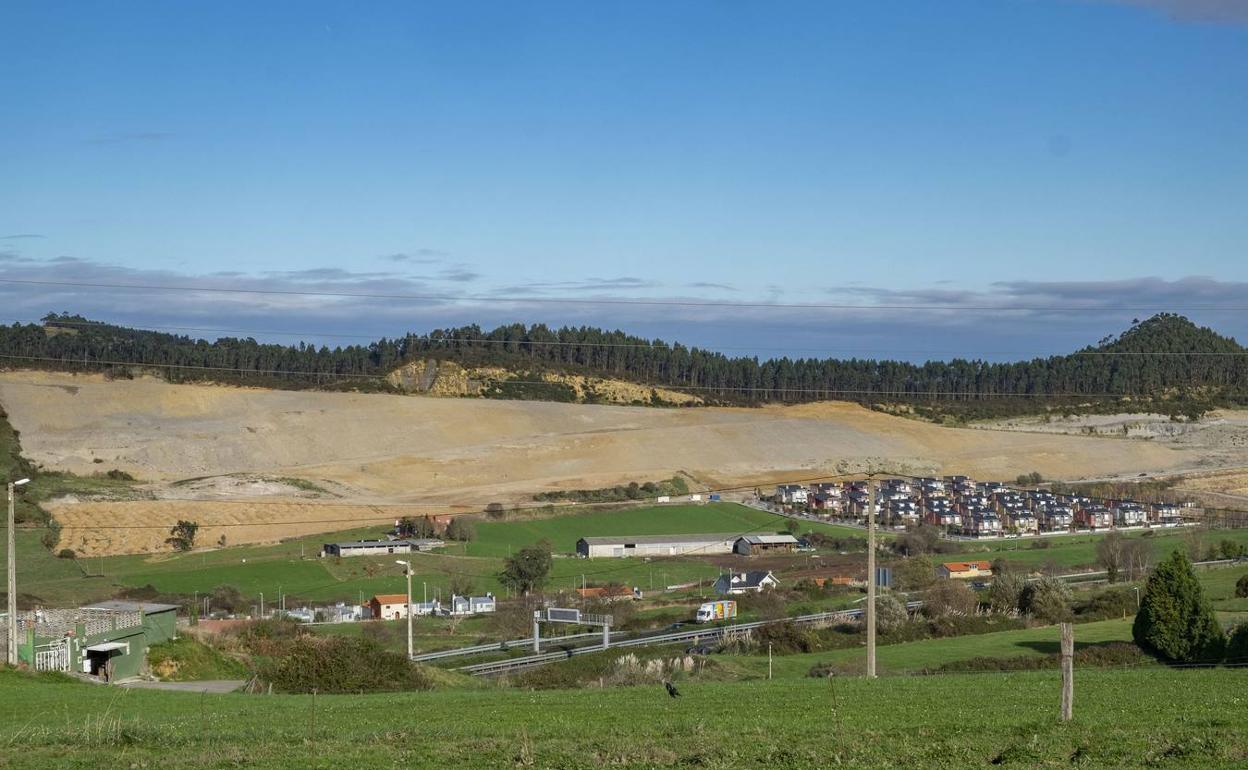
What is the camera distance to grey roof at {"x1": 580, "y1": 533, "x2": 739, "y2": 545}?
7006 cm

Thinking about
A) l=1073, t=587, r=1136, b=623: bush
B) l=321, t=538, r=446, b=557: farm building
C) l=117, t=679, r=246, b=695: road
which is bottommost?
l=321, t=538, r=446, b=557: farm building

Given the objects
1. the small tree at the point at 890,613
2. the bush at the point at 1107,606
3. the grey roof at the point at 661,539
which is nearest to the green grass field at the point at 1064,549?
the grey roof at the point at 661,539

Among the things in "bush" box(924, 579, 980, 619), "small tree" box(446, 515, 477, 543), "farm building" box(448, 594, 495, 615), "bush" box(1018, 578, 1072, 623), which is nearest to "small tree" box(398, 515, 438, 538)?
"small tree" box(446, 515, 477, 543)

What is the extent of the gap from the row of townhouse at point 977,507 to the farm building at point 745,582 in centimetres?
2101

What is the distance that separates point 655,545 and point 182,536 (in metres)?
24.4

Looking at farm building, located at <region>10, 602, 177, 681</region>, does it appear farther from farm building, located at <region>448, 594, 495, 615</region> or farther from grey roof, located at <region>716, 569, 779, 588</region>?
grey roof, located at <region>716, 569, 779, 588</region>

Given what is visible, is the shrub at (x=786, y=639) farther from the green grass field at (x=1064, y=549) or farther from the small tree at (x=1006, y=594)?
the green grass field at (x=1064, y=549)

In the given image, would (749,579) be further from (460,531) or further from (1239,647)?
(1239,647)

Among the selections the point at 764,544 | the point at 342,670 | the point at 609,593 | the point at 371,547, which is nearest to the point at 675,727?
the point at 342,670

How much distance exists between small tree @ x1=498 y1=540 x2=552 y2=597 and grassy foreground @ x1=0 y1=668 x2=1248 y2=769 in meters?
33.4

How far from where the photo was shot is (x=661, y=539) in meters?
72.5

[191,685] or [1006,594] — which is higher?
[191,685]

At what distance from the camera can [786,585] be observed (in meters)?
57.3

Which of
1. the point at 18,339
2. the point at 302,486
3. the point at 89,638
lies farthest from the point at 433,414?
the point at 89,638
